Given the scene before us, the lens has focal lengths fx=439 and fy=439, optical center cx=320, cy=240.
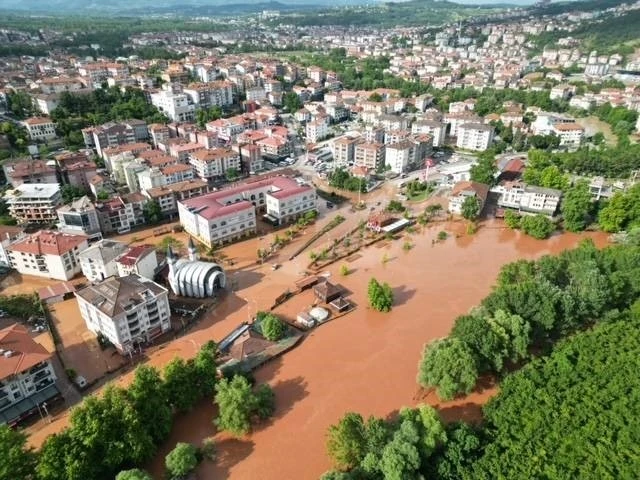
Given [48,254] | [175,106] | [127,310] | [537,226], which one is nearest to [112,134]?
[175,106]

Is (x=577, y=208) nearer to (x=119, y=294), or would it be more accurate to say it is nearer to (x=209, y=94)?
(x=119, y=294)

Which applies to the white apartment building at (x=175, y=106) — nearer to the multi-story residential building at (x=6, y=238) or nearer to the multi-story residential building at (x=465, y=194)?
the multi-story residential building at (x=6, y=238)

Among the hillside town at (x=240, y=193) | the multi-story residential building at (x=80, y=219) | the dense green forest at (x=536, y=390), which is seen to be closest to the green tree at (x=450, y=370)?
the dense green forest at (x=536, y=390)

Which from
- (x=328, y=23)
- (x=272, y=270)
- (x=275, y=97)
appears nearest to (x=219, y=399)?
(x=272, y=270)

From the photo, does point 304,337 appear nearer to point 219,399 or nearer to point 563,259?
point 219,399

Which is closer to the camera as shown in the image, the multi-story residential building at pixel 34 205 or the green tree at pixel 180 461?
the green tree at pixel 180 461

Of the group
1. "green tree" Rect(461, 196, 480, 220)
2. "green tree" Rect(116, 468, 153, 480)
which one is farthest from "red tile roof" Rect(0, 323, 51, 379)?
"green tree" Rect(461, 196, 480, 220)
